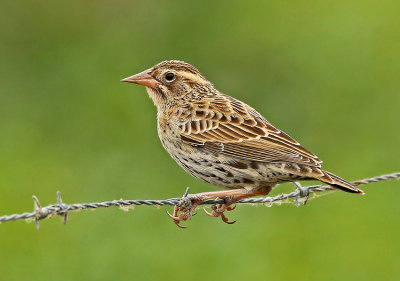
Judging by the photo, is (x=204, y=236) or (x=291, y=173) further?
(x=204, y=236)

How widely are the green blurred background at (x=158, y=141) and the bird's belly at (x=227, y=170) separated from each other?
4.21 m

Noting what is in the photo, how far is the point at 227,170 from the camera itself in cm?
963

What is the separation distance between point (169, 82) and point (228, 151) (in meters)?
1.39

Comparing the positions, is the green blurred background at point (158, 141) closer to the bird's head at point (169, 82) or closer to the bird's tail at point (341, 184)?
the bird's head at point (169, 82)

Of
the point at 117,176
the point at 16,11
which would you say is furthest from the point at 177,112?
the point at 16,11

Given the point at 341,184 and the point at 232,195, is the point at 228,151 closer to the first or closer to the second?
Result: the point at 232,195

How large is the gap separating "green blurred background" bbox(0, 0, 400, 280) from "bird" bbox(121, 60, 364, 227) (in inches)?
155

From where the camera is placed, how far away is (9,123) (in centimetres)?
1848

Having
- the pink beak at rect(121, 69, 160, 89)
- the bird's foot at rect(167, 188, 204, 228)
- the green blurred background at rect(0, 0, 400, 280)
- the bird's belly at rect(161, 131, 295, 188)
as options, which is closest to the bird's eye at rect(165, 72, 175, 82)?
the pink beak at rect(121, 69, 160, 89)

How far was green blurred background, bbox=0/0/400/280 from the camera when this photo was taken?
14.3 m

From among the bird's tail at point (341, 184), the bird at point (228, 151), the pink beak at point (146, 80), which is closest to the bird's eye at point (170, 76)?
the pink beak at point (146, 80)

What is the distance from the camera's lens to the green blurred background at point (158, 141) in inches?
564

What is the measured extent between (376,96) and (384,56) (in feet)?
6.08

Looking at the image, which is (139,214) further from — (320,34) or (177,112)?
(320,34)
